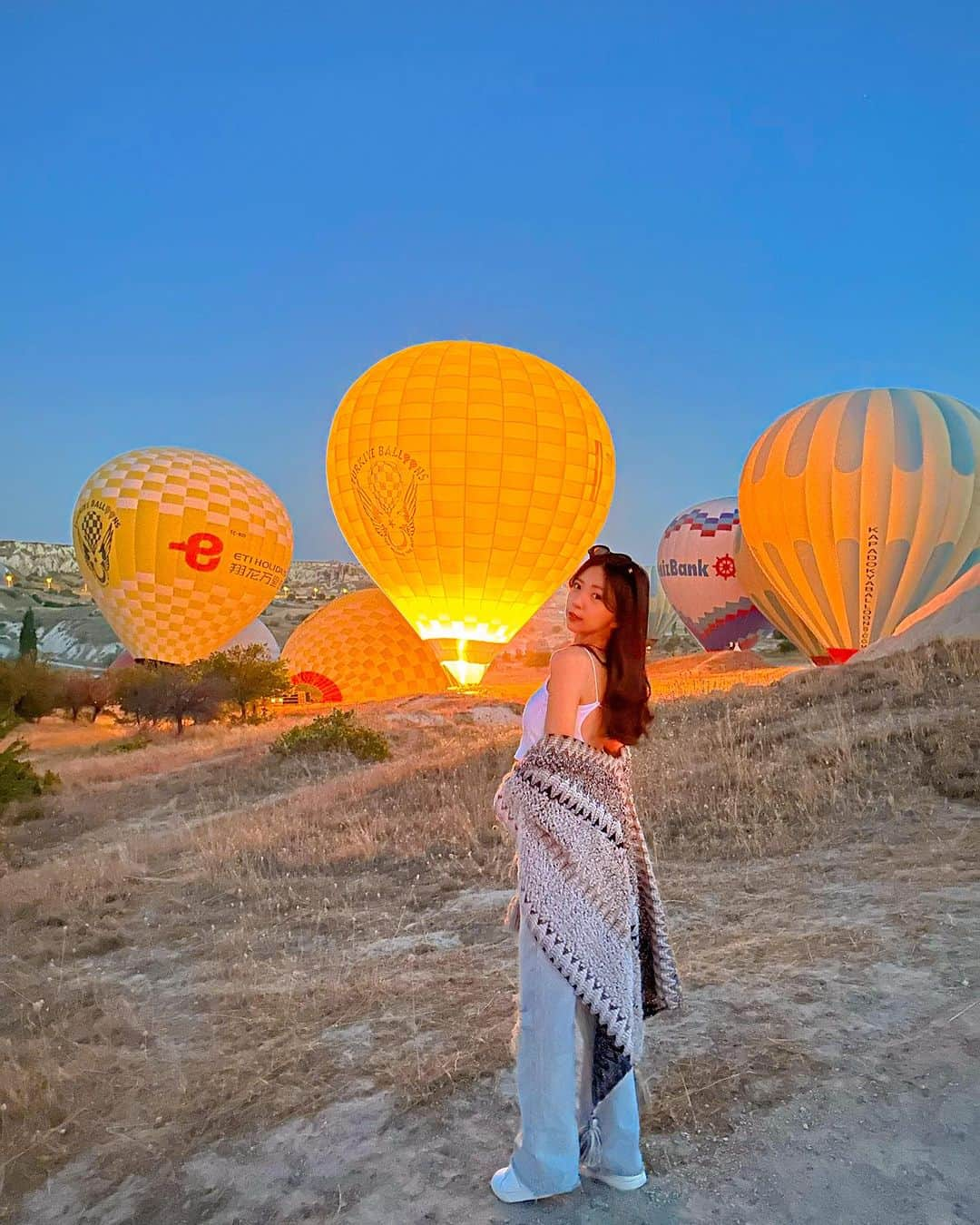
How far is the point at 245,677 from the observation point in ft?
84.8

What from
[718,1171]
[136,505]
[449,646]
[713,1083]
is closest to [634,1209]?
[718,1171]

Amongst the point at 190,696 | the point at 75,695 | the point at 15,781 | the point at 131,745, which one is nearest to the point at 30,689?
the point at 75,695

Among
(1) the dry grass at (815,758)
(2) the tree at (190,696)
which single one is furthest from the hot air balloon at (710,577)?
(1) the dry grass at (815,758)

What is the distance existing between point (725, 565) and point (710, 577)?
38.4 inches

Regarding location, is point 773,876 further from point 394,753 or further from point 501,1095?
point 394,753

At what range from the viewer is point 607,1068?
2518mm

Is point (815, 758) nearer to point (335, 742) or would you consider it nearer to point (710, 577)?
point (335, 742)

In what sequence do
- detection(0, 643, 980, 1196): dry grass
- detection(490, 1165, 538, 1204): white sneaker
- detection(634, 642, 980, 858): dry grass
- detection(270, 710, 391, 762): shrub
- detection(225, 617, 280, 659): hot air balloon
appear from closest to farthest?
detection(490, 1165, 538, 1204): white sneaker < detection(0, 643, 980, 1196): dry grass < detection(634, 642, 980, 858): dry grass < detection(270, 710, 391, 762): shrub < detection(225, 617, 280, 659): hot air balloon

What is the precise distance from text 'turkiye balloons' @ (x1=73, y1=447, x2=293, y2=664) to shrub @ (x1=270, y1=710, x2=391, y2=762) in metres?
13.5

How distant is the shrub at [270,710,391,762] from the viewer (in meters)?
15.0

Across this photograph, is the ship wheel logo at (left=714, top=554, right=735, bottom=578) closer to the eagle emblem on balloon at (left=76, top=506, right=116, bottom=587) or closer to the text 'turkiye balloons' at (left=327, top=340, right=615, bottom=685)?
the text 'turkiye balloons' at (left=327, top=340, right=615, bottom=685)

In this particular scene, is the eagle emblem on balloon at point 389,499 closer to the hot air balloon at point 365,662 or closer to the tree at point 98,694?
the hot air balloon at point 365,662

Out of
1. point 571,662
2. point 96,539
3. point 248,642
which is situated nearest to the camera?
point 571,662

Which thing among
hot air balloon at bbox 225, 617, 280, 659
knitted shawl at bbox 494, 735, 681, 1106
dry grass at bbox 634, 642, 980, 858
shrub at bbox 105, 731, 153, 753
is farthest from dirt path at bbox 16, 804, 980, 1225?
hot air balloon at bbox 225, 617, 280, 659
